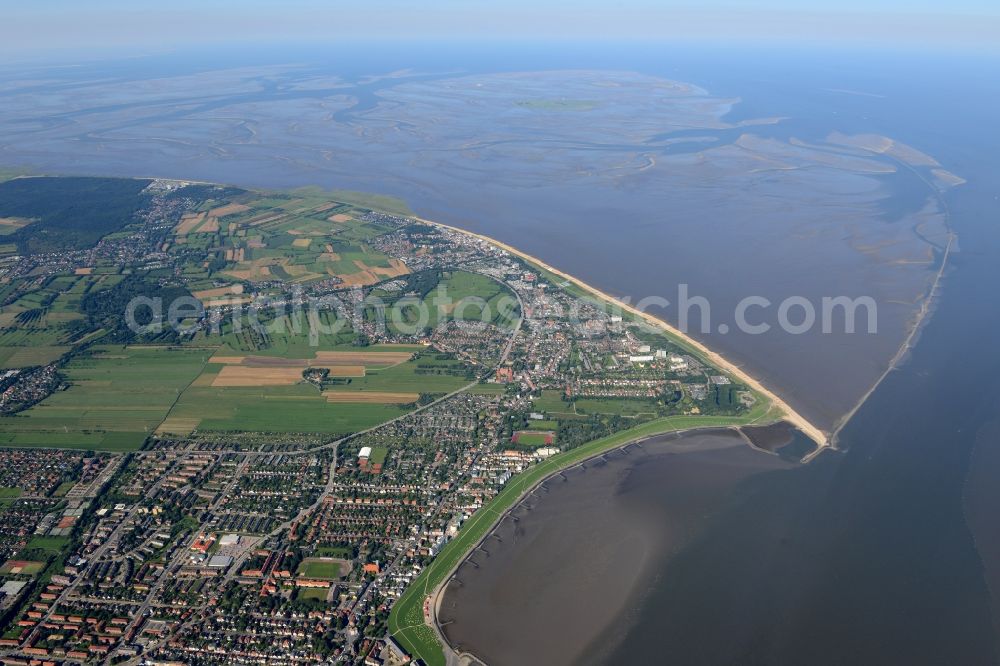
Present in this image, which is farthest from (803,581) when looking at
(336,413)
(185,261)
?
(185,261)

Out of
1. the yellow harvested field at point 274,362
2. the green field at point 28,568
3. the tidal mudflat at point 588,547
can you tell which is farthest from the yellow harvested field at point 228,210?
the tidal mudflat at point 588,547

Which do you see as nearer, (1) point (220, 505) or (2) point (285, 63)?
(1) point (220, 505)

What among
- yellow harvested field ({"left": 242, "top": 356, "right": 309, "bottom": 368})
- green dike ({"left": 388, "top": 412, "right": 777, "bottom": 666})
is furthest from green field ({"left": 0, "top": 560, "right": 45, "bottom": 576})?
yellow harvested field ({"left": 242, "top": 356, "right": 309, "bottom": 368})

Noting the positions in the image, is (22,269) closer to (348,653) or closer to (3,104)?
(348,653)

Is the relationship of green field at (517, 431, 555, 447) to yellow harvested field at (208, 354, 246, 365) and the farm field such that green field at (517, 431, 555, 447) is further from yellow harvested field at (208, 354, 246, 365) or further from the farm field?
yellow harvested field at (208, 354, 246, 365)

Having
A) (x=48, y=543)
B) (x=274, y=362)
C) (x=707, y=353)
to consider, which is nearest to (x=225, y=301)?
(x=274, y=362)

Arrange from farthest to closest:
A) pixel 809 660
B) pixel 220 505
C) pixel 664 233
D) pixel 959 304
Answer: pixel 664 233 < pixel 959 304 < pixel 220 505 < pixel 809 660

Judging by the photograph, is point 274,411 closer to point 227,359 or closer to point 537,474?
point 227,359
